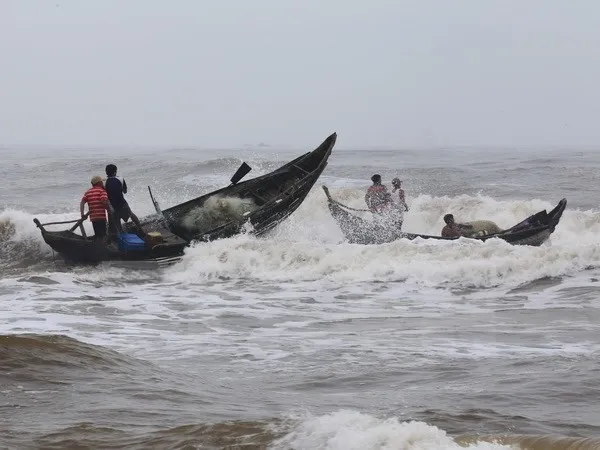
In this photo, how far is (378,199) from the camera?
17.1m

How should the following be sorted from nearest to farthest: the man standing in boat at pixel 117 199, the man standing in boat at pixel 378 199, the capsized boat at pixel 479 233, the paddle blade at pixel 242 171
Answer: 1. the man standing in boat at pixel 117 199
2. the capsized boat at pixel 479 233
3. the paddle blade at pixel 242 171
4. the man standing in boat at pixel 378 199

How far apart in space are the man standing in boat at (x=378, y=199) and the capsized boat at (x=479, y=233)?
248mm

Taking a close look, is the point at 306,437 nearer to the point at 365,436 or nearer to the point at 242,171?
the point at 365,436

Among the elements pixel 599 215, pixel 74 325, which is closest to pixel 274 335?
pixel 74 325

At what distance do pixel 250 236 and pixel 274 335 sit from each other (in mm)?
6516

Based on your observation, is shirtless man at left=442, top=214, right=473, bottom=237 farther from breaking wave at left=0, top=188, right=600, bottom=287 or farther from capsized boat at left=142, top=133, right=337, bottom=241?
capsized boat at left=142, top=133, right=337, bottom=241

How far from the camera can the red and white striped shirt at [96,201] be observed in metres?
14.8

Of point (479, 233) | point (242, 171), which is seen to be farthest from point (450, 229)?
point (242, 171)

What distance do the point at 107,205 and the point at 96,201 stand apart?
0.20 meters

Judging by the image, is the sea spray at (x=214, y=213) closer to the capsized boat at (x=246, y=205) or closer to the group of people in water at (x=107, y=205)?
the capsized boat at (x=246, y=205)

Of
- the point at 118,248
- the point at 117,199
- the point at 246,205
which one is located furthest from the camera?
the point at 246,205

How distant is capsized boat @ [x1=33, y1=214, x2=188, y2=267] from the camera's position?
48.9ft

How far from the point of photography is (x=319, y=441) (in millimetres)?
5277

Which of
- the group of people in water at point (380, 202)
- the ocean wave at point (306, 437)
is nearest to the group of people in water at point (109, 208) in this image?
the group of people in water at point (380, 202)
